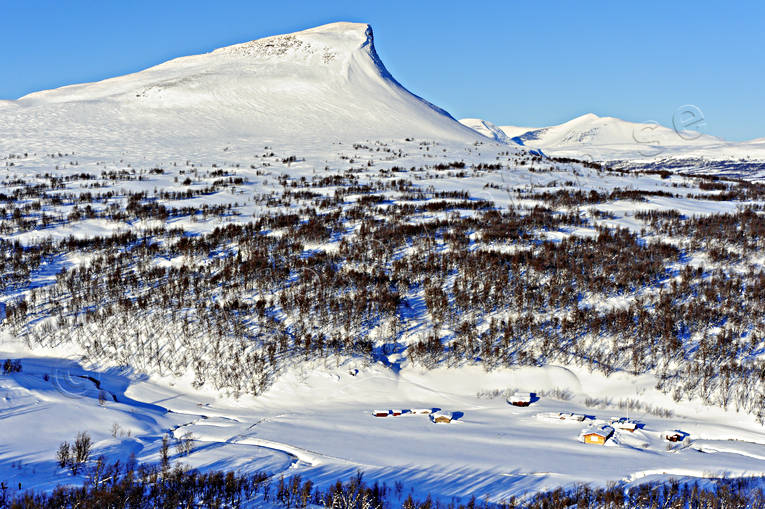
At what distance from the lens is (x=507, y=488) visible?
199 inches

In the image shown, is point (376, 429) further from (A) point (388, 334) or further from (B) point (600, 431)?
(B) point (600, 431)

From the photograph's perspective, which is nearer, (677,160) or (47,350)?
(47,350)

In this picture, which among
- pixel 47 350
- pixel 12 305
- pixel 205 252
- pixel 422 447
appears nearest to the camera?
pixel 422 447

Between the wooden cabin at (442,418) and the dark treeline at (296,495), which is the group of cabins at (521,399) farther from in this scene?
the dark treeline at (296,495)

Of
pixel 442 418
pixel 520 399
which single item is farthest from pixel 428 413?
pixel 520 399

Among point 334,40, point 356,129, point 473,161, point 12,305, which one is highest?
point 334,40

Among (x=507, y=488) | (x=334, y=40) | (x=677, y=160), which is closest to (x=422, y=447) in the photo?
(x=507, y=488)

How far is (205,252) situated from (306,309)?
14.7 feet

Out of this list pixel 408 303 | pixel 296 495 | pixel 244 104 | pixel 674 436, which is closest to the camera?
pixel 296 495

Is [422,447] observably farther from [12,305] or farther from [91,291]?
[12,305]

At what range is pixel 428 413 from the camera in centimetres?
725

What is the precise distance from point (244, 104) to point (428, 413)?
47576 mm

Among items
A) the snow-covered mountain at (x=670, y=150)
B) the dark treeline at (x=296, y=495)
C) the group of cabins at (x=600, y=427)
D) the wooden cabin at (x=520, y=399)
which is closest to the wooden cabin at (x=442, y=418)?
the wooden cabin at (x=520, y=399)

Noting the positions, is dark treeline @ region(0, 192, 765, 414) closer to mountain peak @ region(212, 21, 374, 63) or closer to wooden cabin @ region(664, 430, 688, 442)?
wooden cabin @ region(664, 430, 688, 442)
